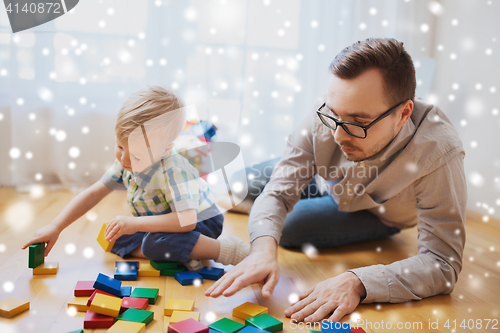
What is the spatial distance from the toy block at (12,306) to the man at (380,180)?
403 millimetres

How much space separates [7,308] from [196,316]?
15.8 inches

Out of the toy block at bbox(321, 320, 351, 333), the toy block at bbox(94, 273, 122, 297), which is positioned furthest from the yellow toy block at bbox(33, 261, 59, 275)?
the toy block at bbox(321, 320, 351, 333)

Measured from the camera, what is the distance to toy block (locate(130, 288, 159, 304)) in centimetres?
90

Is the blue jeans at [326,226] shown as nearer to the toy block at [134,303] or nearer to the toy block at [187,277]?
the toy block at [187,277]

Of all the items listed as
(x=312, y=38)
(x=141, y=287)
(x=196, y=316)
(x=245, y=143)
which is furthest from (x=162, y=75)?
(x=196, y=316)

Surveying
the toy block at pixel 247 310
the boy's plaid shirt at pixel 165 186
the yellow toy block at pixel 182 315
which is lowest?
the toy block at pixel 247 310

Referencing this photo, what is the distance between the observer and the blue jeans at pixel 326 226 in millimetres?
1380

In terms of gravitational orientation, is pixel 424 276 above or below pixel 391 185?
below

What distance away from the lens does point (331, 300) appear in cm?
89

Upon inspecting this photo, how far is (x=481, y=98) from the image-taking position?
1965mm

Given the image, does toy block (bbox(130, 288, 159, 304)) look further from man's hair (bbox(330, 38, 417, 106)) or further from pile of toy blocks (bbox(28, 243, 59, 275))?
man's hair (bbox(330, 38, 417, 106))

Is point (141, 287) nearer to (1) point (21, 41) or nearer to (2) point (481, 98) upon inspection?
(1) point (21, 41)

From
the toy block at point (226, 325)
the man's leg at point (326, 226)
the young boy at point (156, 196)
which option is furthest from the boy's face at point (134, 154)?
the man's leg at point (326, 226)

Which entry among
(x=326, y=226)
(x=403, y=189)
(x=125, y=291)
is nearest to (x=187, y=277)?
(x=125, y=291)
